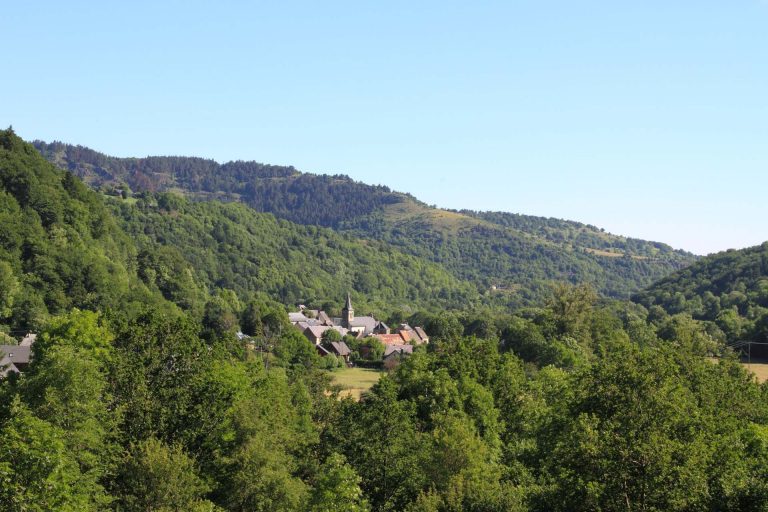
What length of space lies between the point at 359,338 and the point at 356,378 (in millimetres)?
39958

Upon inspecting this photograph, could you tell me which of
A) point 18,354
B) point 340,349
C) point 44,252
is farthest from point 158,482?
point 340,349

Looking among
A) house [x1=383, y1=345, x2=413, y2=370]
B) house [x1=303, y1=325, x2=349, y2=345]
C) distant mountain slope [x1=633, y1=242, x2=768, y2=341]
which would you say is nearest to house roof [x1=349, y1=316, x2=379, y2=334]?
house [x1=303, y1=325, x2=349, y2=345]

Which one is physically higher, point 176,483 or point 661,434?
point 661,434

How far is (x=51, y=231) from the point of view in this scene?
98.9 metres

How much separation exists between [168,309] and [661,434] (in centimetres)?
8522

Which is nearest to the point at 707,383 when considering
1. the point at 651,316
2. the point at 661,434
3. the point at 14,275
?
the point at 661,434

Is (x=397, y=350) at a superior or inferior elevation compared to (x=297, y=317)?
inferior

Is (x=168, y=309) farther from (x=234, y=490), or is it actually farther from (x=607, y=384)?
(x=607, y=384)

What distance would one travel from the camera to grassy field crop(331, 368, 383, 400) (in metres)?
89.1

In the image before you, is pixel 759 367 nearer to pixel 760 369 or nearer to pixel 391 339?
pixel 760 369

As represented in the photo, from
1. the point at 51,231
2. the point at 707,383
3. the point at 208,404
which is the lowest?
the point at 208,404

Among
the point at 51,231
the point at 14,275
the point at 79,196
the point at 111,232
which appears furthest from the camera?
the point at 111,232

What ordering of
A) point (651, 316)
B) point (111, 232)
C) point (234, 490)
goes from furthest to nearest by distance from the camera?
point (651, 316) → point (111, 232) → point (234, 490)

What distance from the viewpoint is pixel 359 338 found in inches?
5595
